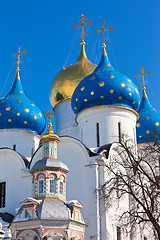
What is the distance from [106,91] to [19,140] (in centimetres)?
417

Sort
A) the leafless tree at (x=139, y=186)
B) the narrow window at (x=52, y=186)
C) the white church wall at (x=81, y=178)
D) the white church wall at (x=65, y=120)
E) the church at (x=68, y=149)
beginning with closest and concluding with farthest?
the leafless tree at (x=139, y=186)
the church at (x=68, y=149)
the narrow window at (x=52, y=186)
the white church wall at (x=81, y=178)
the white church wall at (x=65, y=120)

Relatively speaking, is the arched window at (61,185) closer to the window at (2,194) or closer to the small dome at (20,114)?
the window at (2,194)

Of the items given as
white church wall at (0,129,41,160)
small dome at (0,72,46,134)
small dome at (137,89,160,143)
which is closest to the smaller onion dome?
small dome at (0,72,46,134)

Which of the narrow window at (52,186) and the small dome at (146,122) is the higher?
the small dome at (146,122)

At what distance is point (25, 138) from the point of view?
1820 centimetres

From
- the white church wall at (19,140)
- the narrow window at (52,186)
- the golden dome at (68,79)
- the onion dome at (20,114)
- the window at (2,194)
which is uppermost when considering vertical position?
the golden dome at (68,79)

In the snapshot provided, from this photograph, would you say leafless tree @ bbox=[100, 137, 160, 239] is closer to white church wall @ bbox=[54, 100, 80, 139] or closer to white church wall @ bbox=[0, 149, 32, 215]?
white church wall @ bbox=[0, 149, 32, 215]

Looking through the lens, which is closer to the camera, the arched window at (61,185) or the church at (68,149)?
the church at (68,149)

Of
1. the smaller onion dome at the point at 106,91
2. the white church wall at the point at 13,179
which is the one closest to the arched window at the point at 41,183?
the white church wall at the point at 13,179

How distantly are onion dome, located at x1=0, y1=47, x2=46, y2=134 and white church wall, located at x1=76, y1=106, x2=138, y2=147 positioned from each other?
262 centimetres

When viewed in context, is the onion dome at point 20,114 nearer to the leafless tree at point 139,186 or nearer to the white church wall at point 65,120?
the white church wall at point 65,120

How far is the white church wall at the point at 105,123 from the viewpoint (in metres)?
16.4

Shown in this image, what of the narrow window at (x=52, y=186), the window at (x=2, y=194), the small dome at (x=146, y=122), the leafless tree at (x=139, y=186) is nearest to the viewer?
the leafless tree at (x=139, y=186)

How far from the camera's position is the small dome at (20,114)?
18016 mm
